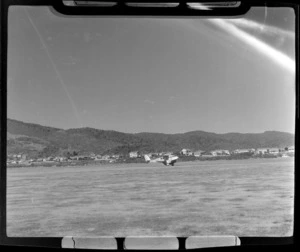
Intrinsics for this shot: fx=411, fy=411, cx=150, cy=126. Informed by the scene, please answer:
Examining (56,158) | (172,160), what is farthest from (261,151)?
(56,158)

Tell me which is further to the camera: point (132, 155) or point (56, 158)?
point (132, 155)

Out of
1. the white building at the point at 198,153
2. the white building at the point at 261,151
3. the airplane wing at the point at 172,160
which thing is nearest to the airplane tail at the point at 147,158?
the airplane wing at the point at 172,160

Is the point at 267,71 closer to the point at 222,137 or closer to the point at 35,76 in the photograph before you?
the point at 222,137

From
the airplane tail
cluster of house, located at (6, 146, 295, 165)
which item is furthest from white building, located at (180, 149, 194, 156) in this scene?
the airplane tail

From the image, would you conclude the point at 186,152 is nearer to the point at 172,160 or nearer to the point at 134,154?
the point at 172,160

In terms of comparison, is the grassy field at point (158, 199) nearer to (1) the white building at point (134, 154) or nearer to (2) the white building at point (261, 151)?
(2) the white building at point (261, 151)

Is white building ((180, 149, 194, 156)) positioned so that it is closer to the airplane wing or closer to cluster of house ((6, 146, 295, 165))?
cluster of house ((6, 146, 295, 165))
